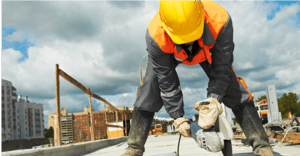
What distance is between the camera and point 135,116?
2459mm

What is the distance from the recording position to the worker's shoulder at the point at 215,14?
6.30ft

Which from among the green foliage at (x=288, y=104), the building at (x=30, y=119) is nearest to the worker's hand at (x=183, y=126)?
the green foliage at (x=288, y=104)

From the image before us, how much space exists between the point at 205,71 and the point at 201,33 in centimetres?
71

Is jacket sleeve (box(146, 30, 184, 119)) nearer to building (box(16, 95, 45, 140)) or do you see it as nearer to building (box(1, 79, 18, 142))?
building (box(1, 79, 18, 142))

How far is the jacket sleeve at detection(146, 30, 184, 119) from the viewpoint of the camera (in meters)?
2.10

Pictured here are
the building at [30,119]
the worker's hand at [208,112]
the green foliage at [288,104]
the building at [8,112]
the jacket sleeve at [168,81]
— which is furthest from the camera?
the building at [30,119]

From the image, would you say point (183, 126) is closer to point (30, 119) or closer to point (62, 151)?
point (62, 151)

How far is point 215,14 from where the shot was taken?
1.95 metres

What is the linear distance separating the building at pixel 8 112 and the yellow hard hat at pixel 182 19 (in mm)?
96999

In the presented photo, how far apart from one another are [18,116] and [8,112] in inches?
333

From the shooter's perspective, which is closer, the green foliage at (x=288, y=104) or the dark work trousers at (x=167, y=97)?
the dark work trousers at (x=167, y=97)

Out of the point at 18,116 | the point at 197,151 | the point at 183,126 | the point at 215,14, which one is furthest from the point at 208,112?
the point at 18,116

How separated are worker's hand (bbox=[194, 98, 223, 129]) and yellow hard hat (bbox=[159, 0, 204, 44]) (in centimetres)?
56

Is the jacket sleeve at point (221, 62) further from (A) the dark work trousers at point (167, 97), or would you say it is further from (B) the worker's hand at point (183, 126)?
(B) the worker's hand at point (183, 126)
